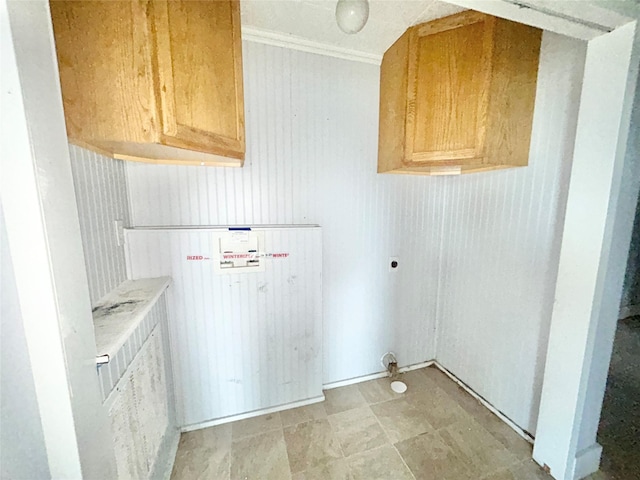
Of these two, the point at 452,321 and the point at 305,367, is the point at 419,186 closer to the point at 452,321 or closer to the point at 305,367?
the point at 452,321

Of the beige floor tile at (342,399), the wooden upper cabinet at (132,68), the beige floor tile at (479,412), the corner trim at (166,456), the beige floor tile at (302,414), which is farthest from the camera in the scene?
the beige floor tile at (342,399)

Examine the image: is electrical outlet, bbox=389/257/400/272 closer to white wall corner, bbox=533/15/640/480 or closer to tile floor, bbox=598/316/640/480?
white wall corner, bbox=533/15/640/480

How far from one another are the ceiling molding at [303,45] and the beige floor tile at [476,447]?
2.41 meters

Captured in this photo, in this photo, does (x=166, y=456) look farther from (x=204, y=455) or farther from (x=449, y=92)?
(x=449, y=92)

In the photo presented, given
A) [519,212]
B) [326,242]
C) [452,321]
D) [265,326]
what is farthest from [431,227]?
[265,326]

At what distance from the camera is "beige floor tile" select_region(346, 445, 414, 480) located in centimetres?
133

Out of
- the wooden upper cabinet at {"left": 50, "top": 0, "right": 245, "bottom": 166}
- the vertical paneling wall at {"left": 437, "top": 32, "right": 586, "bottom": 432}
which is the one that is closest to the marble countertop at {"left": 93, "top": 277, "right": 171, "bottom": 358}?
the wooden upper cabinet at {"left": 50, "top": 0, "right": 245, "bottom": 166}

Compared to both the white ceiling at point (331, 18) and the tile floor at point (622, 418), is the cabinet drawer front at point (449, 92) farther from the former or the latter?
the tile floor at point (622, 418)

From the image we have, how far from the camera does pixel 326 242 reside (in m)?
1.80

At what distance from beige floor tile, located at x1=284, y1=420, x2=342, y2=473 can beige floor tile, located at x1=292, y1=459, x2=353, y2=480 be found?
0.07 ft

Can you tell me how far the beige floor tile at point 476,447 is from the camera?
1.38 metres

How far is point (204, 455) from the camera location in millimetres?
1425

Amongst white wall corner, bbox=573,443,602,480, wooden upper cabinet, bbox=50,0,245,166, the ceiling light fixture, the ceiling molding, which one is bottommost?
white wall corner, bbox=573,443,602,480

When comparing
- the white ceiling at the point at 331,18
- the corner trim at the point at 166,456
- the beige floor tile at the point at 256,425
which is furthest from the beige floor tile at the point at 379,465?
the white ceiling at the point at 331,18
